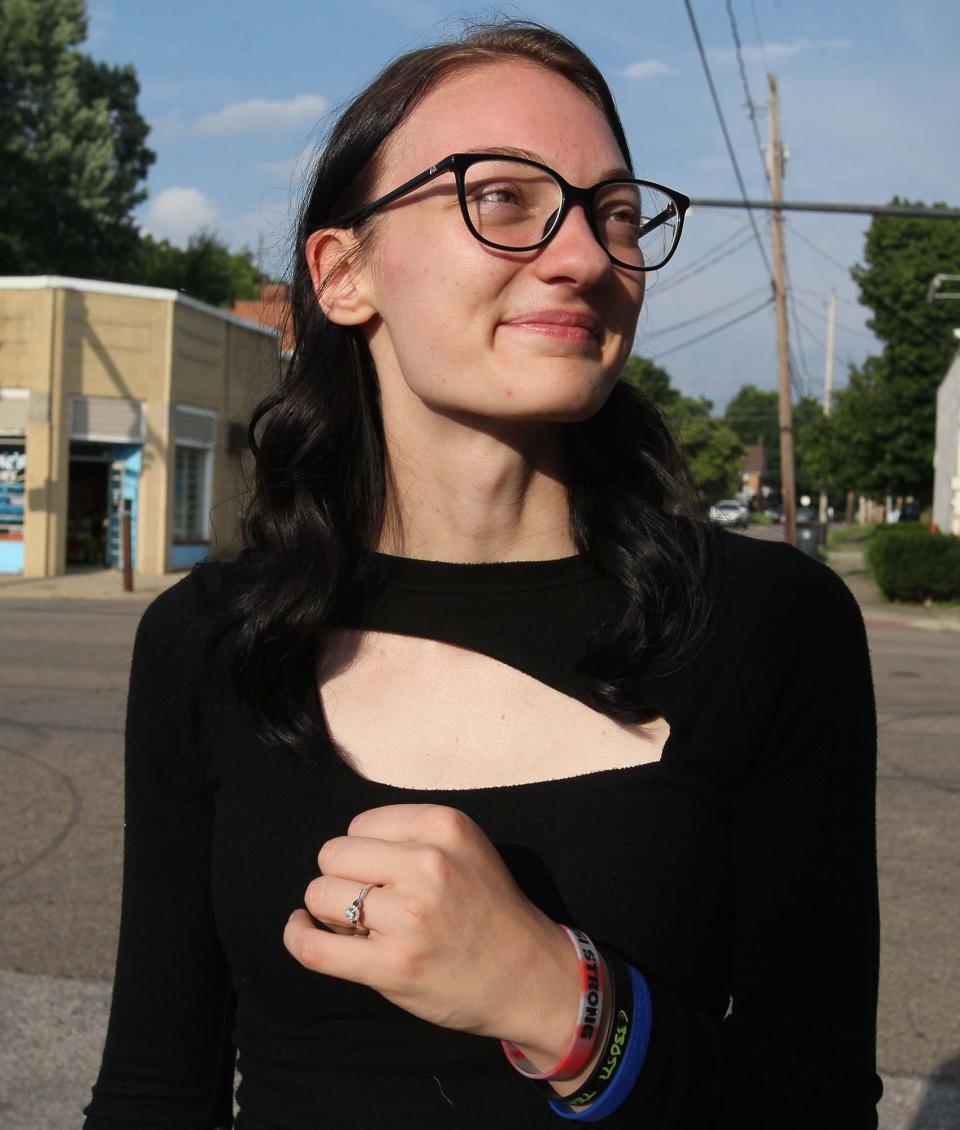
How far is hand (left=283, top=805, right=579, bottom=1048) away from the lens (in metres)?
1.25

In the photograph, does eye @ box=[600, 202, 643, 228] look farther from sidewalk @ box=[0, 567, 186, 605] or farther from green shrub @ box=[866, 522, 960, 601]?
green shrub @ box=[866, 522, 960, 601]

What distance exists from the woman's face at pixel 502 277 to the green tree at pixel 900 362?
38871mm

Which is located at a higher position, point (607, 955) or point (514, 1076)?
point (607, 955)

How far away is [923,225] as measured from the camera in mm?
45688

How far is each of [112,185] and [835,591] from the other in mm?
38282

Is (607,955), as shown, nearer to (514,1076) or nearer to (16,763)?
(514,1076)

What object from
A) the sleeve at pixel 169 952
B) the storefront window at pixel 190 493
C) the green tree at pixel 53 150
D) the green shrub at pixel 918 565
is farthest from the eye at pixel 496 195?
the green tree at pixel 53 150

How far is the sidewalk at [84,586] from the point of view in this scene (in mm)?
20594

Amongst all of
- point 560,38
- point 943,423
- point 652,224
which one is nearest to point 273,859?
point 652,224

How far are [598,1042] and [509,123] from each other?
1108 millimetres

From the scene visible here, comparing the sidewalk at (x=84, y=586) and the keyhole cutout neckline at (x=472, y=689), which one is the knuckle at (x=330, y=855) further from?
the sidewalk at (x=84, y=586)

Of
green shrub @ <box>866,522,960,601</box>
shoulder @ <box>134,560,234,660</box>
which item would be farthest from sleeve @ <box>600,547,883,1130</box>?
green shrub @ <box>866,522,960,601</box>

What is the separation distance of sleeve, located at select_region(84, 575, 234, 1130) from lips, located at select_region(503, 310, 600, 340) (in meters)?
0.64

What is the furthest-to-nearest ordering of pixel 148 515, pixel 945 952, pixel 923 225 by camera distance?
1. pixel 923 225
2. pixel 148 515
3. pixel 945 952
